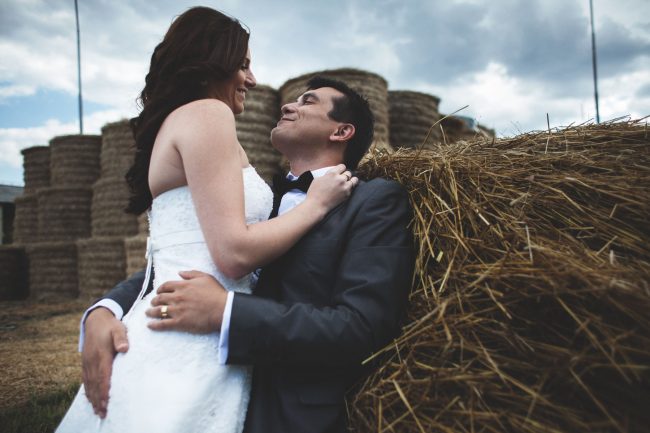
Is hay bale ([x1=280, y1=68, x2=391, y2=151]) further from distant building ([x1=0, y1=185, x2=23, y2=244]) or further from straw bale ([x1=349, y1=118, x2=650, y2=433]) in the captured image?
distant building ([x1=0, y1=185, x2=23, y2=244])

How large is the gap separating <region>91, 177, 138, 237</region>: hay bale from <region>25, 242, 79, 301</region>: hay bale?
1.26m

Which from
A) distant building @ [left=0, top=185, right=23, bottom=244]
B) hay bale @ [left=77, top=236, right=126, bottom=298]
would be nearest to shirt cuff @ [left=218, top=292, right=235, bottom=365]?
hay bale @ [left=77, top=236, right=126, bottom=298]

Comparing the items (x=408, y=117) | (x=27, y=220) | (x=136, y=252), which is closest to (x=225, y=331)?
(x=136, y=252)

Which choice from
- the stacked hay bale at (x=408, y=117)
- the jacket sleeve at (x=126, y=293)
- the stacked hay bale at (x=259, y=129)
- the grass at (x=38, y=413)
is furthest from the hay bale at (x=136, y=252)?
the jacket sleeve at (x=126, y=293)

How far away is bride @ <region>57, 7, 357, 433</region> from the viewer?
4.67 feet

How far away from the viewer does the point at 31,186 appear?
10344mm

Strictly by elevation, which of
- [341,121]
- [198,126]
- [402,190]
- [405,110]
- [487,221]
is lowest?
[487,221]

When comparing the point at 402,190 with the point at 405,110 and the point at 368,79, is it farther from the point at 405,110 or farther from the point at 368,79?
the point at 405,110

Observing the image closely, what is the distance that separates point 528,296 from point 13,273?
37.9 feet

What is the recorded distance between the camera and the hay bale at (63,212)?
912 cm

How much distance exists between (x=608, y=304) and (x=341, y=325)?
28.6 inches

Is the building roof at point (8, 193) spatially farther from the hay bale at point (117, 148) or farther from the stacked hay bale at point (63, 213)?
the hay bale at point (117, 148)

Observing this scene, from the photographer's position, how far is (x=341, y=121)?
230cm

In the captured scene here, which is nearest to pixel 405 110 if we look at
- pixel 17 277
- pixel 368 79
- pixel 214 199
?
pixel 368 79
